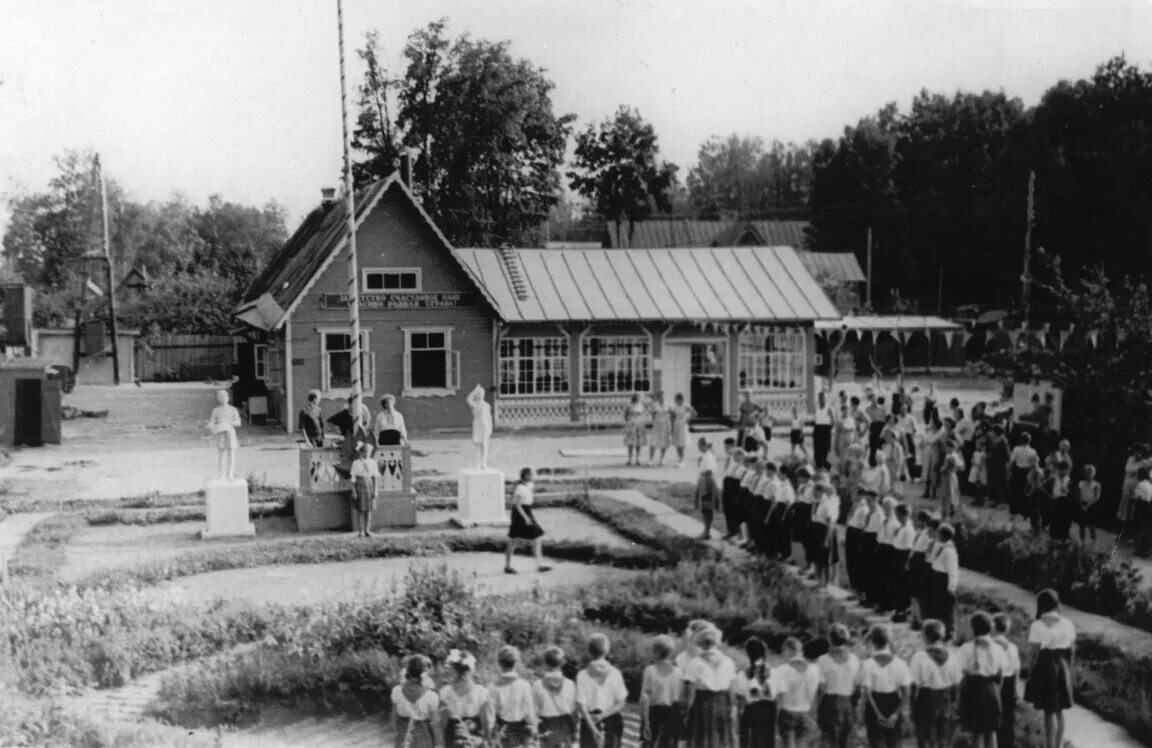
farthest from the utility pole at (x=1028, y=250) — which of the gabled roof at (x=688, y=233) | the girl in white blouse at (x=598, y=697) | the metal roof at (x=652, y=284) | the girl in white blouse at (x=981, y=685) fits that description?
the girl in white blouse at (x=598, y=697)

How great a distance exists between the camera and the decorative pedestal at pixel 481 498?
46.9ft

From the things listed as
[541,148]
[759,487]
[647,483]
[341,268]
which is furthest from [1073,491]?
[341,268]

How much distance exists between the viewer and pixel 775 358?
76.4ft

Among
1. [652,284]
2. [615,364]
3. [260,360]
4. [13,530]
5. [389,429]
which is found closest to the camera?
[13,530]

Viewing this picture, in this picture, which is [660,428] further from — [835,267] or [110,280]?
[835,267]

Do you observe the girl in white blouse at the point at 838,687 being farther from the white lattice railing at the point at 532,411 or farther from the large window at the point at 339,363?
the large window at the point at 339,363

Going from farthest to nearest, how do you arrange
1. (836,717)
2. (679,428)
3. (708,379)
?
(708,379) < (679,428) < (836,717)

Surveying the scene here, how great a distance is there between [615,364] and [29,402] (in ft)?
31.8

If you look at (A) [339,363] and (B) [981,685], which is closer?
(B) [981,685]

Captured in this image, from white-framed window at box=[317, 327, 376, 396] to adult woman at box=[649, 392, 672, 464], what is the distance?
451 cm

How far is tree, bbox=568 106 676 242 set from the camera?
12.1 meters

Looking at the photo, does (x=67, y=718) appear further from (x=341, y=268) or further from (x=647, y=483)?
(x=647, y=483)

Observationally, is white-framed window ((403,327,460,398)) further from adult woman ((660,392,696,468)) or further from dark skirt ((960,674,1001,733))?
dark skirt ((960,674,1001,733))

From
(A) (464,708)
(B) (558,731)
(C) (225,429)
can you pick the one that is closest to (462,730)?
(A) (464,708)
